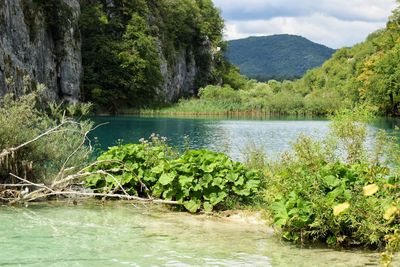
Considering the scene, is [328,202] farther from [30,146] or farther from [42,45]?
[42,45]

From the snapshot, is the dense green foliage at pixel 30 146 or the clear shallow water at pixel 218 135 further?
the clear shallow water at pixel 218 135

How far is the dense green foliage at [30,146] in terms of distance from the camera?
10500 millimetres

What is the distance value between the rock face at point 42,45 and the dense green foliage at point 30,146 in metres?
23.3

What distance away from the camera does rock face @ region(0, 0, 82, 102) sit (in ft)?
131

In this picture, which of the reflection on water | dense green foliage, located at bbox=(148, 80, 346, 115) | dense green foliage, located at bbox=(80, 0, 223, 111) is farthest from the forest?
dense green foliage, located at bbox=(148, 80, 346, 115)

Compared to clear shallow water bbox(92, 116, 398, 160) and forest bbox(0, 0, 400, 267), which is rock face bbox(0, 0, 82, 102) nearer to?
clear shallow water bbox(92, 116, 398, 160)

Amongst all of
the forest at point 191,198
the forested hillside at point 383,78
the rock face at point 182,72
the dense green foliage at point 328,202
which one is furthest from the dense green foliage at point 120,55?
the dense green foliage at point 328,202

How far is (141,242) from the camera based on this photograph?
7.66m

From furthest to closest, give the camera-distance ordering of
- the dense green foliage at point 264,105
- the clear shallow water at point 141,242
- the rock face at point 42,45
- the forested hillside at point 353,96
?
1. the dense green foliage at point 264,105
2. the forested hillside at point 353,96
3. the rock face at point 42,45
4. the clear shallow water at point 141,242

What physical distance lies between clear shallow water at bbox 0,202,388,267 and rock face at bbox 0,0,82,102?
26499 mm

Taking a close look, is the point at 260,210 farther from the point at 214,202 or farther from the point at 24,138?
the point at 24,138

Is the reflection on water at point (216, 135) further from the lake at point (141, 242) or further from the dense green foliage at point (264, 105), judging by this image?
the dense green foliage at point (264, 105)

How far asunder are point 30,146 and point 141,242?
4.47m

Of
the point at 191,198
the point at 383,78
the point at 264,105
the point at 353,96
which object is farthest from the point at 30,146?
the point at 353,96
